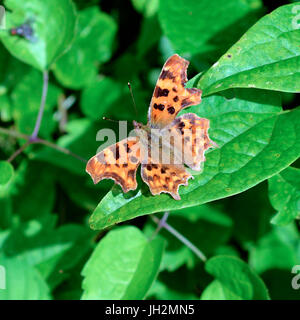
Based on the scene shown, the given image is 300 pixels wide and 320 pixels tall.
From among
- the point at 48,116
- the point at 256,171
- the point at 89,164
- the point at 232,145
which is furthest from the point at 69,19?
the point at 256,171

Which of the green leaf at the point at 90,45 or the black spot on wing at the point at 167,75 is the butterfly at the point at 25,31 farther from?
the black spot on wing at the point at 167,75

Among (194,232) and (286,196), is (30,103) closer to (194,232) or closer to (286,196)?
(194,232)

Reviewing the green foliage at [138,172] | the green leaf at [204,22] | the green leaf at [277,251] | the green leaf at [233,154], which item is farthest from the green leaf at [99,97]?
the green leaf at [277,251]

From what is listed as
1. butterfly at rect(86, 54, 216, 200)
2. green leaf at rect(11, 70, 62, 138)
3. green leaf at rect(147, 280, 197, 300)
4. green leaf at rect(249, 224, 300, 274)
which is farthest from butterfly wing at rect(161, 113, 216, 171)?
green leaf at rect(11, 70, 62, 138)

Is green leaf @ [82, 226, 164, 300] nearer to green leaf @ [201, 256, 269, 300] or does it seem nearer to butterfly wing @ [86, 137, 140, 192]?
green leaf @ [201, 256, 269, 300]

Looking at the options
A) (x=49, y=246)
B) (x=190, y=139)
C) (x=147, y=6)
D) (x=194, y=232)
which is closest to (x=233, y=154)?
(x=190, y=139)
